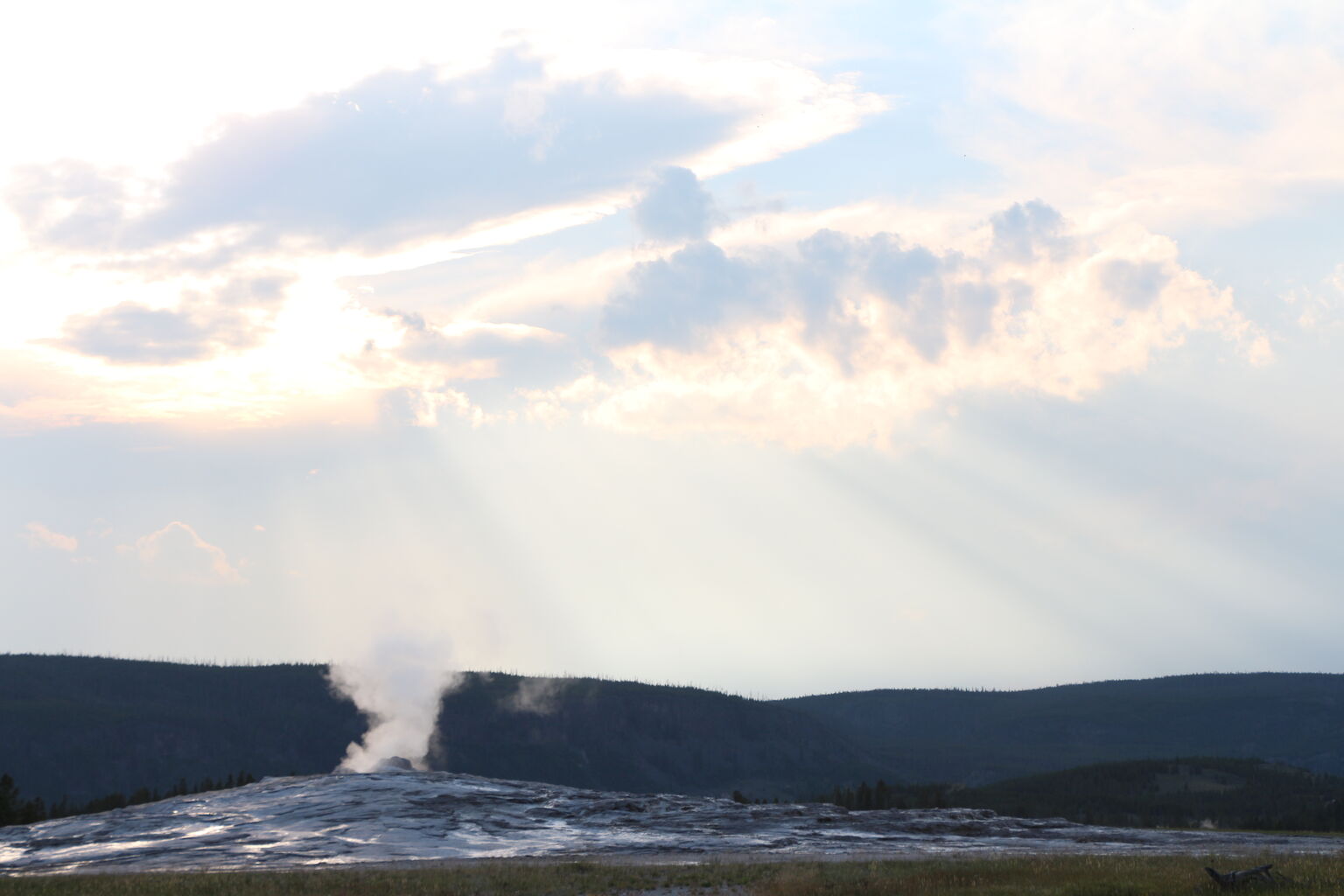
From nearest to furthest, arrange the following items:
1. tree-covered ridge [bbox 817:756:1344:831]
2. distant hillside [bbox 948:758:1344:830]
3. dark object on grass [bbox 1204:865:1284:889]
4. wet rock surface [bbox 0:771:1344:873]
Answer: dark object on grass [bbox 1204:865:1284:889], wet rock surface [bbox 0:771:1344:873], tree-covered ridge [bbox 817:756:1344:831], distant hillside [bbox 948:758:1344:830]

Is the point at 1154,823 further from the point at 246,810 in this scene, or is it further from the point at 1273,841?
the point at 246,810

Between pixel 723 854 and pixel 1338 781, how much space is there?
154044 millimetres

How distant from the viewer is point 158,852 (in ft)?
202

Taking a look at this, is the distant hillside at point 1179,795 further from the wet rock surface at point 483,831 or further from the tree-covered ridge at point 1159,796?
the wet rock surface at point 483,831

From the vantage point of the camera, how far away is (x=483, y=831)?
6938 centimetres

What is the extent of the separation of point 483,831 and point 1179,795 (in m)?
123

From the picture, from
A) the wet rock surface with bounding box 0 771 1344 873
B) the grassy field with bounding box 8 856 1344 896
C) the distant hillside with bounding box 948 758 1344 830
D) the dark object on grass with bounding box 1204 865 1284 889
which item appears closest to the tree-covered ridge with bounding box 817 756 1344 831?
the distant hillside with bounding box 948 758 1344 830

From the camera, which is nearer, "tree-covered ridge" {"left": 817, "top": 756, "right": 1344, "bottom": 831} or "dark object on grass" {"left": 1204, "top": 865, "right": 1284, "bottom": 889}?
"dark object on grass" {"left": 1204, "top": 865, "right": 1284, "bottom": 889}

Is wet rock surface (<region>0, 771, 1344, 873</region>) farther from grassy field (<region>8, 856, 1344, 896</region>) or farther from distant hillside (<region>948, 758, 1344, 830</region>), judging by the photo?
distant hillside (<region>948, 758, 1344, 830</region>)

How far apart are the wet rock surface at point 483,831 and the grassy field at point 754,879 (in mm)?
8310

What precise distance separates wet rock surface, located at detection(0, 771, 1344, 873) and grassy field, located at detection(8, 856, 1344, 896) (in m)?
8.31

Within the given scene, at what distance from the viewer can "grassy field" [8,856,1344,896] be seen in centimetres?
3562

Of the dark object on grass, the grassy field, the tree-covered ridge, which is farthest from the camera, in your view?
the tree-covered ridge

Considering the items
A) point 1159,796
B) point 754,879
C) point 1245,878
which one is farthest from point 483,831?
point 1159,796
